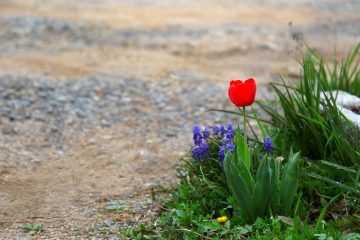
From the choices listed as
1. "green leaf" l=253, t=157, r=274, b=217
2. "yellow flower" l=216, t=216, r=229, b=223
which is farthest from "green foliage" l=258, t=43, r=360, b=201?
"yellow flower" l=216, t=216, r=229, b=223

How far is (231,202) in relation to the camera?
139 inches

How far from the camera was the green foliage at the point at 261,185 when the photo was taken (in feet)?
10.9

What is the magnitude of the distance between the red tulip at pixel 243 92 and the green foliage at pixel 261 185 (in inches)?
11.1

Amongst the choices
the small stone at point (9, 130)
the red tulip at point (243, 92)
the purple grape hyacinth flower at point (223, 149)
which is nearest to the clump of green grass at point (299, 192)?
the purple grape hyacinth flower at point (223, 149)

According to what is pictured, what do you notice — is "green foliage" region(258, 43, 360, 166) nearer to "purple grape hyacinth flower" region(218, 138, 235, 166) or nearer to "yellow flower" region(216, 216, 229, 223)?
"purple grape hyacinth flower" region(218, 138, 235, 166)

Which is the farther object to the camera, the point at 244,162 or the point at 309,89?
the point at 309,89

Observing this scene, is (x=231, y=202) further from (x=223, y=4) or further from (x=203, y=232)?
(x=223, y=4)

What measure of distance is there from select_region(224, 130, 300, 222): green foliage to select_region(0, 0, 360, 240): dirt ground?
2.90 ft

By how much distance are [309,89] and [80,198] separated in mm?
1573

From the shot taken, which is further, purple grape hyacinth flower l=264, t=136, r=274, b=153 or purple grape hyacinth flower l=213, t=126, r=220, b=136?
purple grape hyacinth flower l=213, t=126, r=220, b=136

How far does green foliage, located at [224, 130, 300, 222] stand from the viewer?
3320mm

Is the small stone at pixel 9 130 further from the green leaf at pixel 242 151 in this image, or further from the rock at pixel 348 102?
the green leaf at pixel 242 151

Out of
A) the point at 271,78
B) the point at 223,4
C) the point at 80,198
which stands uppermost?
the point at 223,4

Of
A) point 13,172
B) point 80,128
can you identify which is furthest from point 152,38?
Result: point 13,172
